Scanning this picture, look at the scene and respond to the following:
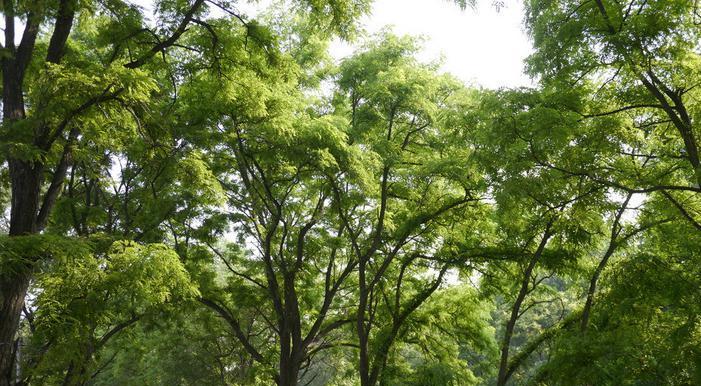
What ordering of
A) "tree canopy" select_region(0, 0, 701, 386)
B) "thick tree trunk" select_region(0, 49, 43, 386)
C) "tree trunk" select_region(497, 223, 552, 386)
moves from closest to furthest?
"thick tree trunk" select_region(0, 49, 43, 386) → "tree canopy" select_region(0, 0, 701, 386) → "tree trunk" select_region(497, 223, 552, 386)

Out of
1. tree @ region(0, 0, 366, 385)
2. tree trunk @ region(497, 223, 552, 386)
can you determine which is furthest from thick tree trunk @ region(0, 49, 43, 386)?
tree trunk @ region(497, 223, 552, 386)

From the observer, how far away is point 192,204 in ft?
41.0

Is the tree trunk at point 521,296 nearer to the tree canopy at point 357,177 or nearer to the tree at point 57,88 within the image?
the tree canopy at point 357,177

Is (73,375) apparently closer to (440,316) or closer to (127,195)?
(127,195)

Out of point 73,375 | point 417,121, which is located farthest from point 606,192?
point 73,375

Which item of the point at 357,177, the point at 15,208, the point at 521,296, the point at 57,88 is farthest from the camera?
the point at 521,296

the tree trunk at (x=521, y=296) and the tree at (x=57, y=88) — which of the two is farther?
the tree trunk at (x=521, y=296)

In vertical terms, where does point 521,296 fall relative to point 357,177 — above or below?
below

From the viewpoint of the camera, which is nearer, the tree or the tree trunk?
the tree

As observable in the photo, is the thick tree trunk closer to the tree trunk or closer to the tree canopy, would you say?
the tree canopy

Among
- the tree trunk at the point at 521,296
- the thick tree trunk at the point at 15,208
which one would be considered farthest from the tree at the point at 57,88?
the tree trunk at the point at 521,296

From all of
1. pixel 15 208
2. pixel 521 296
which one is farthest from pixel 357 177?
pixel 15 208

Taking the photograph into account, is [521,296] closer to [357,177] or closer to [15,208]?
[357,177]

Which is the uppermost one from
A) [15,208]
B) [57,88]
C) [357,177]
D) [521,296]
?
[357,177]
